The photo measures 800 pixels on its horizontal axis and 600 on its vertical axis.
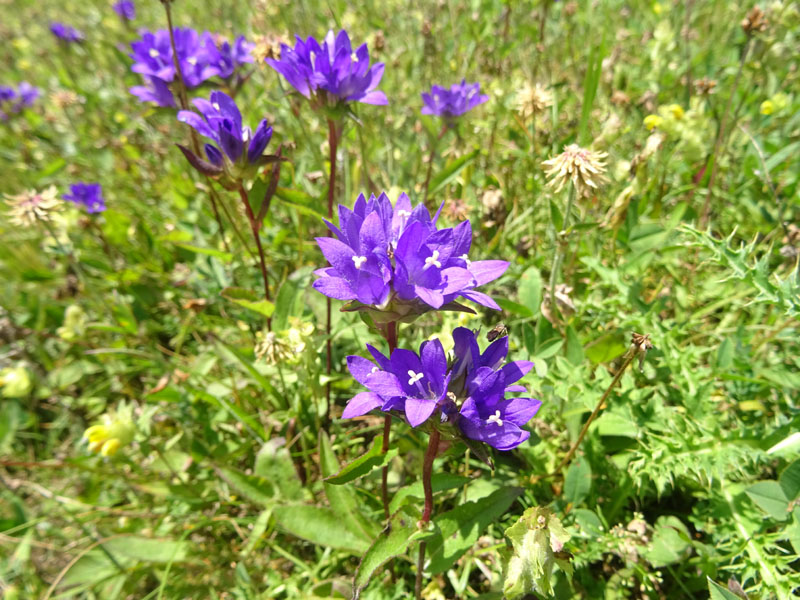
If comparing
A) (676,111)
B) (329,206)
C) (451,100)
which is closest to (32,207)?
Result: (329,206)

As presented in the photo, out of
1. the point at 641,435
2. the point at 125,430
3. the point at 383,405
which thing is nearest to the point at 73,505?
the point at 125,430

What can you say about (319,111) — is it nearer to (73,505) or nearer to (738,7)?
(73,505)

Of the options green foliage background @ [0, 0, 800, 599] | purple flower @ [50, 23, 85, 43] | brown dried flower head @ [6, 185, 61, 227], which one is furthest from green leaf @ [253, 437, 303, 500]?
purple flower @ [50, 23, 85, 43]

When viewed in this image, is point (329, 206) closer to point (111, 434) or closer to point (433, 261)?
point (433, 261)

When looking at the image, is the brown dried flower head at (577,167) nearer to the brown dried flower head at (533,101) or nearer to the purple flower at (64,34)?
the brown dried flower head at (533,101)

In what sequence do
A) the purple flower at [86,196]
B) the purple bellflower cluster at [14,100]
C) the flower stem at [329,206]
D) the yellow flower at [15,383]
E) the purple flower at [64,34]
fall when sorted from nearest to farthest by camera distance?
the flower stem at [329,206], the yellow flower at [15,383], the purple flower at [86,196], the purple bellflower cluster at [14,100], the purple flower at [64,34]

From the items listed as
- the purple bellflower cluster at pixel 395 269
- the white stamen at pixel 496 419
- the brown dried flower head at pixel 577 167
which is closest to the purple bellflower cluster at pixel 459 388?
the white stamen at pixel 496 419

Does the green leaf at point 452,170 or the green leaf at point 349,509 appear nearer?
the green leaf at point 349,509
